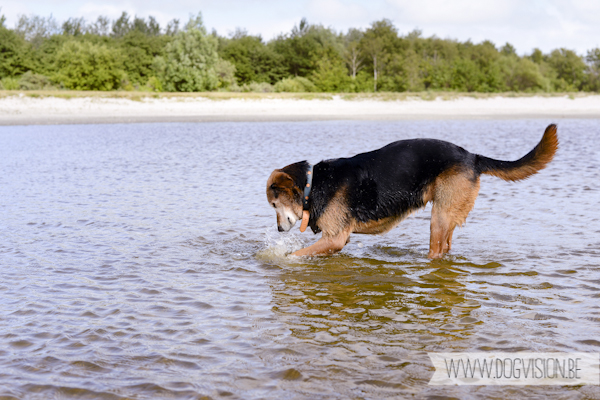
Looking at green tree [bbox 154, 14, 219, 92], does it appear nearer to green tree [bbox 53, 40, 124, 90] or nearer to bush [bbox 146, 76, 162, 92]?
bush [bbox 146, 76, 162, 92]

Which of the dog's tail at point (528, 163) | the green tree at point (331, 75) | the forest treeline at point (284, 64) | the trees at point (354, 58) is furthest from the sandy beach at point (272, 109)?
the dog's tail at point (528, 163)

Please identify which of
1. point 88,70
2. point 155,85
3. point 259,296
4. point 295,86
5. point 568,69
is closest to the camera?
point 259,296

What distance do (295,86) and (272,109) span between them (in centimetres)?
1487

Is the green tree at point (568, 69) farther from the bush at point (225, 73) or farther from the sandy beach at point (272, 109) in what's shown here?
the bush at point (225, 73)

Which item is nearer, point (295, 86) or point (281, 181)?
point (281, 181)

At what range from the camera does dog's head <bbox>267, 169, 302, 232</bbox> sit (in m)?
6.30

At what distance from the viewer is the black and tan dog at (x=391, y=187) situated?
618 cm

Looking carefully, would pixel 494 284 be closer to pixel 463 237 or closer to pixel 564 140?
pixel 463 237

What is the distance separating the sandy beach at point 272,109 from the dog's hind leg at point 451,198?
26.9 metres

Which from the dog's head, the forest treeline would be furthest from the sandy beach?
the dog's head

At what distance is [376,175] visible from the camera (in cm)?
627

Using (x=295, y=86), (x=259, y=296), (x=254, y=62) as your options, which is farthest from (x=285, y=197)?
(x=254, y=62)

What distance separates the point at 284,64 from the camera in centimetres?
6397

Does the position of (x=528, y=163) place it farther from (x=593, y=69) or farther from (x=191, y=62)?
(x=593, y=69)
